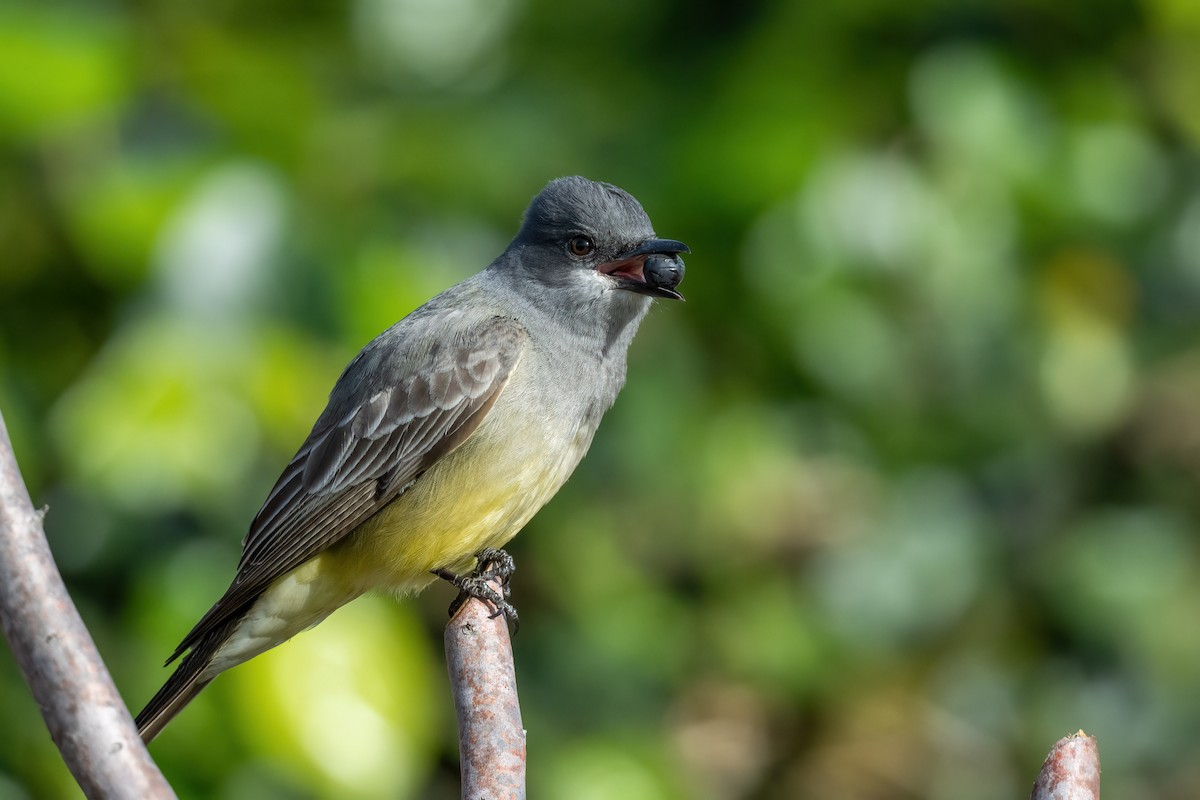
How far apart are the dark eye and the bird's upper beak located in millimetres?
57

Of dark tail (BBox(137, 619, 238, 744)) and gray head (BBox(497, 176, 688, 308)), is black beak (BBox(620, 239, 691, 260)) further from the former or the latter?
dark tail (BBox(137, 619, 238, 744))

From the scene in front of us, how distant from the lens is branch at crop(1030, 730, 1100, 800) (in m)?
1.66

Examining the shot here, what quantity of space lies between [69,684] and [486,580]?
6.43 feet

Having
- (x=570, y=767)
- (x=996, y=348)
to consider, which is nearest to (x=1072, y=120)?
(x=996, y=348)

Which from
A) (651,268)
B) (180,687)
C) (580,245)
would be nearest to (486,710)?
(180,687)

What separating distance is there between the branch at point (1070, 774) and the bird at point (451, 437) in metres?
1.71

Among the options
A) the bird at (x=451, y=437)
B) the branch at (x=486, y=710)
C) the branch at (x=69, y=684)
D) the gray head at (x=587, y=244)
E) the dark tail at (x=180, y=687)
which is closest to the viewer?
the branch at (x=69, y=684)

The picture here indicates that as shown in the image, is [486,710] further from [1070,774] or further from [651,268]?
[651,268]

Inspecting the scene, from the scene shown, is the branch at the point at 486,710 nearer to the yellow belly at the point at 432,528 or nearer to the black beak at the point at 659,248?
the yellow belly at the point at 432,528

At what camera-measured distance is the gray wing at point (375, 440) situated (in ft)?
11.0

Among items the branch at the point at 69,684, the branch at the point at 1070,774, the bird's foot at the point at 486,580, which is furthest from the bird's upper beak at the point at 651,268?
the branch at the point at 69,684

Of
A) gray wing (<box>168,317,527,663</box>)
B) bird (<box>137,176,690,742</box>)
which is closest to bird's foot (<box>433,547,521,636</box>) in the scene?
bird (<box>137,176,690,742</box>)

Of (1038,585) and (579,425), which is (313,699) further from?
(1038,585)

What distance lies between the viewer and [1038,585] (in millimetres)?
4375
